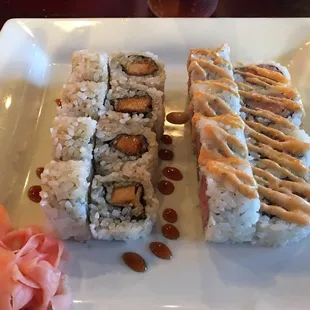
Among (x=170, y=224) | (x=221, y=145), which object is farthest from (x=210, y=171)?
(x=170, y=224)

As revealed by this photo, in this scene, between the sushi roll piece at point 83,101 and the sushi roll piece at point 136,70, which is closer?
the sushi roll piece at point 83,101

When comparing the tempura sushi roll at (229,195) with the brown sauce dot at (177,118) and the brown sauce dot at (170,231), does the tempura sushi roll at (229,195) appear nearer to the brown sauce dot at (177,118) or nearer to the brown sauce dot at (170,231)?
the brown sauce dot at (170,231)

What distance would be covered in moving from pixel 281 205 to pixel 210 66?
81 cm

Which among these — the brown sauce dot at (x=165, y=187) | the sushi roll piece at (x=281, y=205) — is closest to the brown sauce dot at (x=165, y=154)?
the brown sauce dot at (x=165, y=187)

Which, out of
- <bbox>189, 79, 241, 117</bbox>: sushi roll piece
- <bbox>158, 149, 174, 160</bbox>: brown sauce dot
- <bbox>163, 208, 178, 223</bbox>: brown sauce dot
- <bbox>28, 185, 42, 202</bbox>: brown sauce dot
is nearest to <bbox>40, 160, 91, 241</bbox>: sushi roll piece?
<bbox>28, 185, 42, 202</bbox>: brown sauce dot

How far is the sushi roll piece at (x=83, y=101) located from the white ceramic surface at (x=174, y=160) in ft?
1.00

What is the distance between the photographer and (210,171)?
2.03m

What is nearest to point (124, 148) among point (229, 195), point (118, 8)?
point (229, 195)

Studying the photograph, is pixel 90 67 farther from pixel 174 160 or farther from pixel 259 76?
pixel 259 76

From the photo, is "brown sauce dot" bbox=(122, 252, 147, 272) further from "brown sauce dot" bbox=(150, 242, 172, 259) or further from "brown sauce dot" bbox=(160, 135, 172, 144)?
"brown sauce dot" bbox=(160, 135, 172, 144)

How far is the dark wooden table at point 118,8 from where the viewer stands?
341 cm

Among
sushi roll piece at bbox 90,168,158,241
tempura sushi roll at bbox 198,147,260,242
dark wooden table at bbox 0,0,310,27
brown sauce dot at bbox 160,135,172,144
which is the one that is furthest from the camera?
dark wooden table at bbox 0,0,310,27

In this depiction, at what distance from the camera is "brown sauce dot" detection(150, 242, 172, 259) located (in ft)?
7.14

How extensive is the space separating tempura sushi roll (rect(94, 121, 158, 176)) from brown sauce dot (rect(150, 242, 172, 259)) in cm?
34
